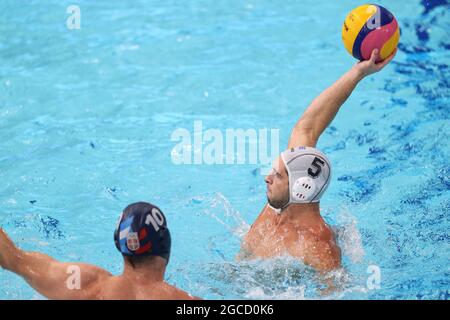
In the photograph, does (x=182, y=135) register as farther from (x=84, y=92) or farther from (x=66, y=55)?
(x=66, y=55)

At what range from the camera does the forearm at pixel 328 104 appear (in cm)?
497

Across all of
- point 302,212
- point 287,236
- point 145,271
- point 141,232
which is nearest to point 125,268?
point 145,271

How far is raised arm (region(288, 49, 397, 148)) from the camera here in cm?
489

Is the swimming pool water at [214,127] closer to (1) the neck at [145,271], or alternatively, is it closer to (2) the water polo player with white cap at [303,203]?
(2) the water polo player with white cap at [303,203]

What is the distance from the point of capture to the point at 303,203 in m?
4.86

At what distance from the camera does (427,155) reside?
648cm

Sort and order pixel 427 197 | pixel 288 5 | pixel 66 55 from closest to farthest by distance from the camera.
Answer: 1. pixel 427 197
2. pixel 66 55
3. pixel 288 5

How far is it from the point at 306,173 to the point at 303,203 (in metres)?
0.20

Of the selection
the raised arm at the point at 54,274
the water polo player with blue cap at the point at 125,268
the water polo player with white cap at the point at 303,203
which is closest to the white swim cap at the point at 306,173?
the water polo player with white cap at the point at 303,203

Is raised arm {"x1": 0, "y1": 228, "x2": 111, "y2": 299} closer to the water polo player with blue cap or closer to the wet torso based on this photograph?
the water polo player with blue cap

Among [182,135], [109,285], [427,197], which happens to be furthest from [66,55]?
[109,285]

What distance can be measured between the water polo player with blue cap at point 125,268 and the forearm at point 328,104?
1647mm

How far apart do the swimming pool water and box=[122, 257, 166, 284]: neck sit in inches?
40.1
